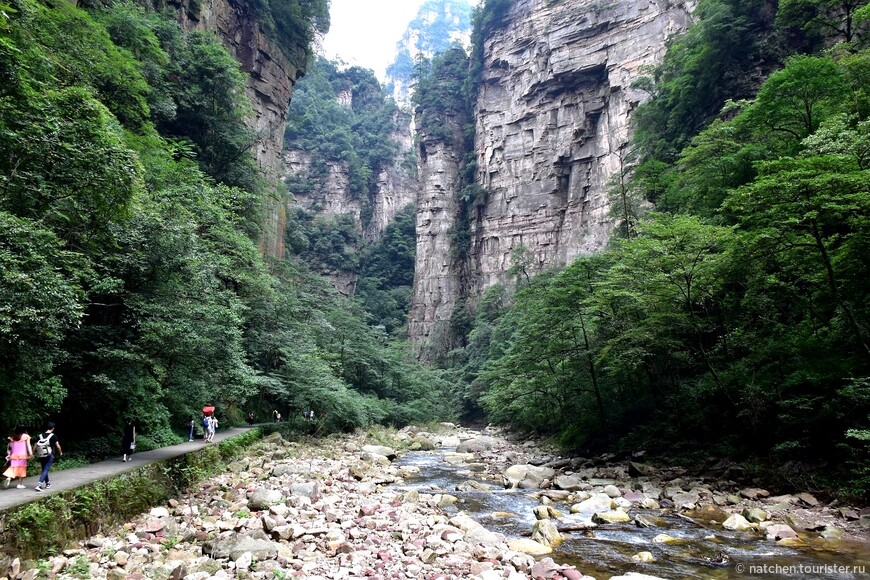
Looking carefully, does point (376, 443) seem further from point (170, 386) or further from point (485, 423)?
point (485, 423)

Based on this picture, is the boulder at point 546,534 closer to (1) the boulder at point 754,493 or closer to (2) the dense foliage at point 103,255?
(1) the boulder at point 754,493

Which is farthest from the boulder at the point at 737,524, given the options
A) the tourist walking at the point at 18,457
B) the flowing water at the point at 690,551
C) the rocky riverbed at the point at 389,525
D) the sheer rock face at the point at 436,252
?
the sheer rock face at the point at 436,252

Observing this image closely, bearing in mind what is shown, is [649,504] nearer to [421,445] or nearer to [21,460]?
[21,460]

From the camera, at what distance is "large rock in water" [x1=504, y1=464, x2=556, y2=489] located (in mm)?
13969

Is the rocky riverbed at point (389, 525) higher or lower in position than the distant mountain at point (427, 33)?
lower

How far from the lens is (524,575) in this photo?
6.17 m

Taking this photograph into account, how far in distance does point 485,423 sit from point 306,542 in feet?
115

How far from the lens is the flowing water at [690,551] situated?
6770mm

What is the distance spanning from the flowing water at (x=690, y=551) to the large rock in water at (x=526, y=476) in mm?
3220

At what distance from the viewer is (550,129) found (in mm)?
49594

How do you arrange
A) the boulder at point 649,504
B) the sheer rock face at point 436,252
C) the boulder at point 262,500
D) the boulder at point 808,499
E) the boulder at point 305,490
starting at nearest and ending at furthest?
the boulder at point 262,500
the boulder at point 808,499
the boulder at point 305,490
the boulder at point 649,504
the sheer rock face at point 436,252

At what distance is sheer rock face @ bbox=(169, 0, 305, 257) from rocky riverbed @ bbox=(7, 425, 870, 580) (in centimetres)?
2114

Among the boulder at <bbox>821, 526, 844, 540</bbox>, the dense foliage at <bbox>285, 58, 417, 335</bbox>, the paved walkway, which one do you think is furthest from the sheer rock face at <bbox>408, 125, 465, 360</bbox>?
the boulder at <bbox>821, 526, 844, 540</bbox>

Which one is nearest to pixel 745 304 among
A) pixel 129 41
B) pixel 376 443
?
pixel 376 443
